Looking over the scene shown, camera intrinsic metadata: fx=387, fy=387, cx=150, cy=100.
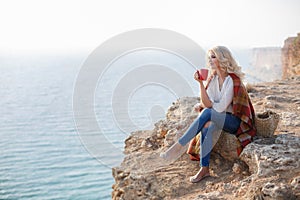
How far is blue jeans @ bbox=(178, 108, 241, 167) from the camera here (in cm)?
657

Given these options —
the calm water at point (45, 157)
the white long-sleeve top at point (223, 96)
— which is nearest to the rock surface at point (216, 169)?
the white long-sleeve top at point (223, 96)

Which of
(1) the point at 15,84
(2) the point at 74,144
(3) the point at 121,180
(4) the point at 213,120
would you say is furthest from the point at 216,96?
(1) the point at 15,84

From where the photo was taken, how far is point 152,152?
804 cm

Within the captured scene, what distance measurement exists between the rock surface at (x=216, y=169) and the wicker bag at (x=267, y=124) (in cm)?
14

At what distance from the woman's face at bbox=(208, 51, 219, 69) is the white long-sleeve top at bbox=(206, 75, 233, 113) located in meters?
0.22

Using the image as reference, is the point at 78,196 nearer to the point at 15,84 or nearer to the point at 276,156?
the point at 276,156

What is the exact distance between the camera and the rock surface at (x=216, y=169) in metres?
5.68

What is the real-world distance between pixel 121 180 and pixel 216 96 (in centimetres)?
238

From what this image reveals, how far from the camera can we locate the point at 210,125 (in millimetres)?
6613

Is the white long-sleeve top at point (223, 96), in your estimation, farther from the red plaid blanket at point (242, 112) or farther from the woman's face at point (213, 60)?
the woman's face at point (213, 60)

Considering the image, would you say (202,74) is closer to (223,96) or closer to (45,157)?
(223,96)

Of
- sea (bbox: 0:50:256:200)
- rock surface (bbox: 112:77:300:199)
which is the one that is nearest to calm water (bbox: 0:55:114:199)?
sea (bbox: 0:50:256:200)

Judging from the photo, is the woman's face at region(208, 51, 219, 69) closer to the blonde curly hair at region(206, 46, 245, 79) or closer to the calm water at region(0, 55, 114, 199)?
the blonde curly hair at region(206, 46, 245, 79)

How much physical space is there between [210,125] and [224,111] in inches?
13.4
